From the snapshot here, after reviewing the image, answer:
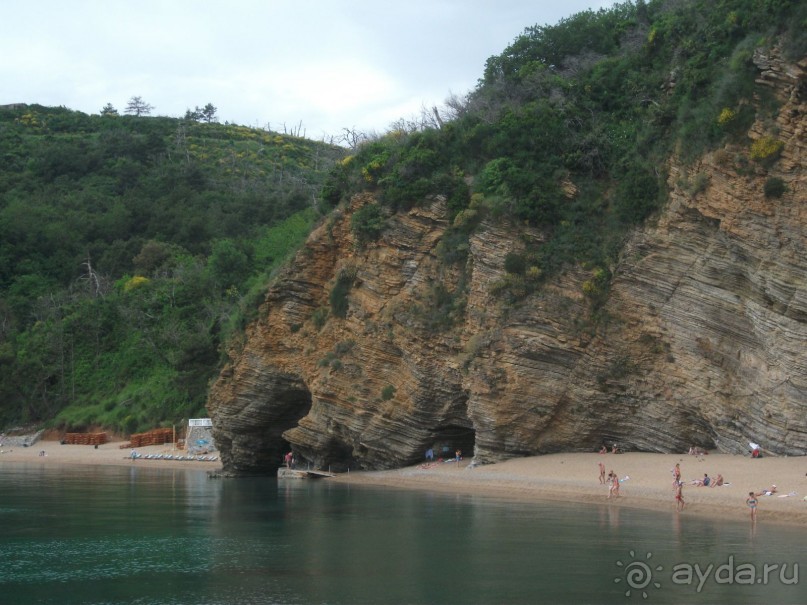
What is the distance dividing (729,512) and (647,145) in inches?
576

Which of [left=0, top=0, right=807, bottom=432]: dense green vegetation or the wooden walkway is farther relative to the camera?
the wooden walkway

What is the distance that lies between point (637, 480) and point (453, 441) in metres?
11.3

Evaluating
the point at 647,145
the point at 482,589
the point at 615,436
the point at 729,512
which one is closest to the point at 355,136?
the point at 647,145

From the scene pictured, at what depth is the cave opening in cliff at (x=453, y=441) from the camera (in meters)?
40.1

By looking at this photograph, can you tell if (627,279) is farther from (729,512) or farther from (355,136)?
(355,136)

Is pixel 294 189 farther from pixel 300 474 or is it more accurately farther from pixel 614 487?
pixel 614 487

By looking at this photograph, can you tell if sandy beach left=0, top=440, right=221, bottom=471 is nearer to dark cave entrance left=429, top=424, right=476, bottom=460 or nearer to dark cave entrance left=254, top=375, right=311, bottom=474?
dark cave entrance left=254, top=375, right=311, bottom=474

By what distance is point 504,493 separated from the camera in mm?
33156

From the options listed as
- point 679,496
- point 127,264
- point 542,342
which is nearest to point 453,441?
point 542,342

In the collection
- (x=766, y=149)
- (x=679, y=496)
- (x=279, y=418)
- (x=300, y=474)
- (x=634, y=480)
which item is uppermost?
(x=766, y=149)

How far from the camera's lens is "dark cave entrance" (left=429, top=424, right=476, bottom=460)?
40.1m

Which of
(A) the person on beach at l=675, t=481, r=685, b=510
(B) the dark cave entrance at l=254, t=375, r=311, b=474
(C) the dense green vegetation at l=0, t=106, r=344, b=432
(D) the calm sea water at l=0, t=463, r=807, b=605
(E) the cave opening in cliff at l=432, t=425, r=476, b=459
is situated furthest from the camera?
(C) the dense green vegetation at l=0, t=106, r=344, b=432

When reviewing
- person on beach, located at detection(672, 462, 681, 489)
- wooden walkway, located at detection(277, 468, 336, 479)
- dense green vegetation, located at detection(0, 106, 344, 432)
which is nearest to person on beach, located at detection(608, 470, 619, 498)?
person on beach, located at detection(672, 462, 681, 489)

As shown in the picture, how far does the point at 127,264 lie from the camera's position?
83750 millimetres
